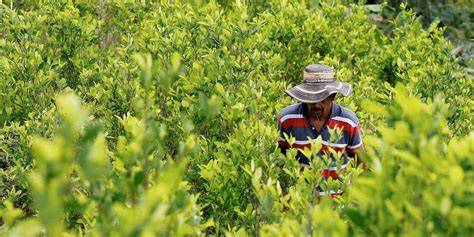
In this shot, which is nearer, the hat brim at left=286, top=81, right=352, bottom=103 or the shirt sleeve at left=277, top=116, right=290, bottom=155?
the hat brim at left=286, top=81, right=352, bottom=103

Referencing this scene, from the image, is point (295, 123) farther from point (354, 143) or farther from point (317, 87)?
point (354, 143)

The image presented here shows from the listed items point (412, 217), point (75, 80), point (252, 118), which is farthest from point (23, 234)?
point (75, 80)

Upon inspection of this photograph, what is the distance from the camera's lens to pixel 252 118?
3891 mm

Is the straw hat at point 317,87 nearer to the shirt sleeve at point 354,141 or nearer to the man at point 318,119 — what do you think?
the man at point 318,119

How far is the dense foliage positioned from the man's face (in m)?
0.33

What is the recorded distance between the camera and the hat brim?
3752 mm

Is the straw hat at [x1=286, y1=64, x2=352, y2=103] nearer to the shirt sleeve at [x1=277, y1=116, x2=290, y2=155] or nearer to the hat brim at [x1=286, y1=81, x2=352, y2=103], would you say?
the hat brim at [x1=286, y1=81, x2=352, y2=103]

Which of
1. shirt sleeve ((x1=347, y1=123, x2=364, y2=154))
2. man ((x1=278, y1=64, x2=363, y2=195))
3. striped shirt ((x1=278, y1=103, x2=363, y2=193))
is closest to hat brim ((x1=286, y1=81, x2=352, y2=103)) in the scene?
man ((x1=278, y1=64, x2=363, y2=195))

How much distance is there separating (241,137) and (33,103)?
183 centimetres

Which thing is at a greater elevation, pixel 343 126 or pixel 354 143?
pixel 343 126

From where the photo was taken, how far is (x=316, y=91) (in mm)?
3811

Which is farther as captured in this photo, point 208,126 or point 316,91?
point 208,126

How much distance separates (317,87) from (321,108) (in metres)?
0.13

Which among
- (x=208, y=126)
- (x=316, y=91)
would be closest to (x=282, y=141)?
(x=316, y=91)
